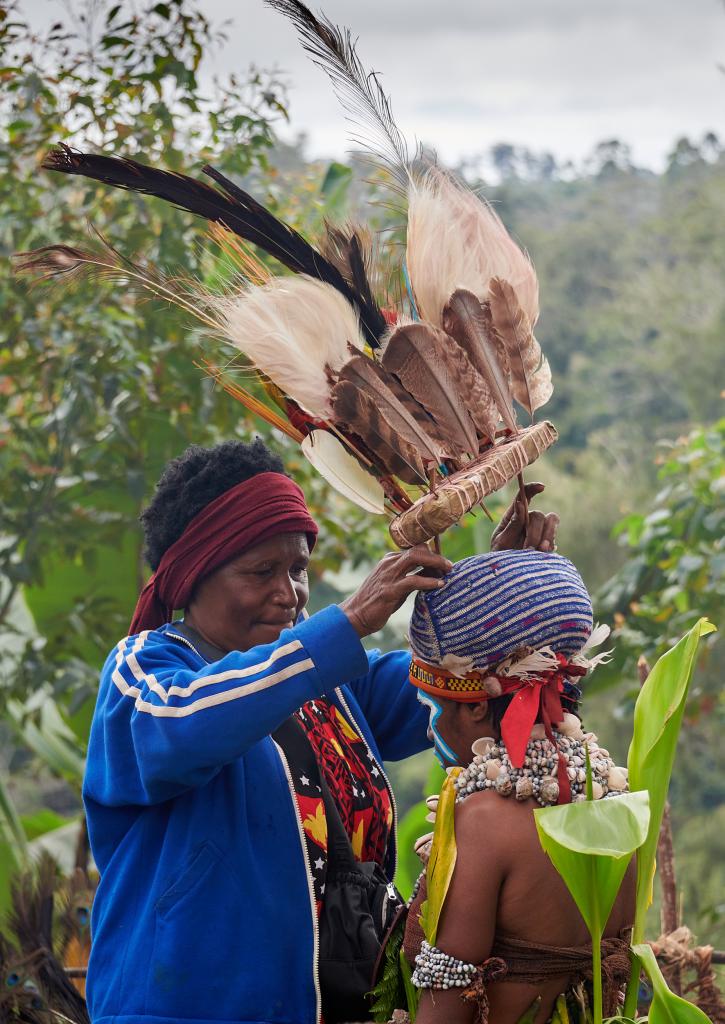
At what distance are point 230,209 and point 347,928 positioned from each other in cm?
151

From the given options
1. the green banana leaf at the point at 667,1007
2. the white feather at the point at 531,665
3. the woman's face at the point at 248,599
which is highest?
the woman's face at the point at 248,599

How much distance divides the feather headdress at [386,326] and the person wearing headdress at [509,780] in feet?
0.60

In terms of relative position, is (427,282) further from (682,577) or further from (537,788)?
(682,577)

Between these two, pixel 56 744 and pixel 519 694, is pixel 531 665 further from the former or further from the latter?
pixel 56 744

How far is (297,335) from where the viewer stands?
7.88 feet

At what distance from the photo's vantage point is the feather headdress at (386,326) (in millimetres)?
2385

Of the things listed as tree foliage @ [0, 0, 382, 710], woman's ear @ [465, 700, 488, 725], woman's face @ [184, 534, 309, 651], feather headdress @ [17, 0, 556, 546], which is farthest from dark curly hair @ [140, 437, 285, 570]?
tree foliage @ [0, 0, 382, 710]

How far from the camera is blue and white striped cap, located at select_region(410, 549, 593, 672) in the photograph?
2.23m

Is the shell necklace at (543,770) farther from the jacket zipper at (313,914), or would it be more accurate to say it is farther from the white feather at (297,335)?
the white feather at (297,335)

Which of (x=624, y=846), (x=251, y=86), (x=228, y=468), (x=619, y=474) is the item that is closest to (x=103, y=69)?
(x=251, y=86)

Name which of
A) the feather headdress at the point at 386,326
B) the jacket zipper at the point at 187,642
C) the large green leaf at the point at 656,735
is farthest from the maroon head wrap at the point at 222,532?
the large green leaf at the point at 656,735

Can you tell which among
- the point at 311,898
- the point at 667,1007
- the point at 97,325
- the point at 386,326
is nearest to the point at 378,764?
the point at 311,898

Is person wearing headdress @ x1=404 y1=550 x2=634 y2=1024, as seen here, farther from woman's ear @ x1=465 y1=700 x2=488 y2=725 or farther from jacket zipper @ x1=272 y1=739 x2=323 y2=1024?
jacket zipper @ x1=272 y1=739 x2=323 y2=1024

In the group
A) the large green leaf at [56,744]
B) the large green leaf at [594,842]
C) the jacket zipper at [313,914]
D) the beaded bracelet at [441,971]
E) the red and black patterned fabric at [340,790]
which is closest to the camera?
the large green leaf at [594,842]
